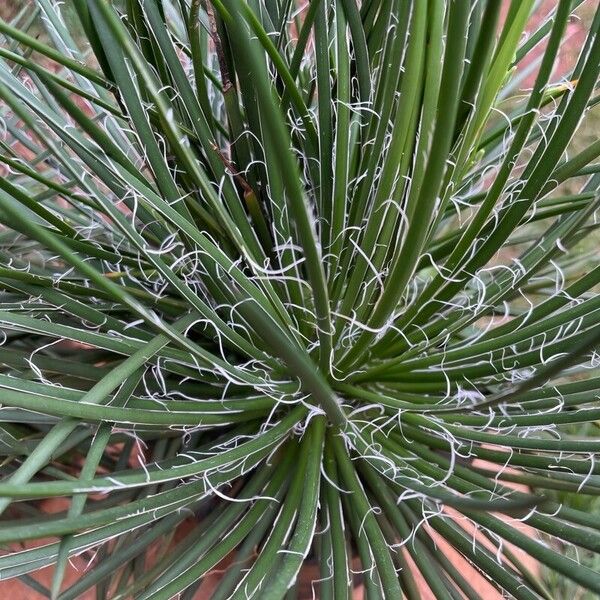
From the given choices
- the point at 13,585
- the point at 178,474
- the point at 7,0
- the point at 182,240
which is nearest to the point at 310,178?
the point at 182,240

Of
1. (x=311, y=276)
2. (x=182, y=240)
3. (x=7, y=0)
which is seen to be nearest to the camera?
(x=311, y=276)

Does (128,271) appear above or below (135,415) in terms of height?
above

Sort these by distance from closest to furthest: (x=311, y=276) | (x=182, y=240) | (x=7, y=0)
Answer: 1. (x=311, y=276)
2. (x=182, y=240)
3. (x=7, y=0)

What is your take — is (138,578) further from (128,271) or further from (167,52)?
(167,52)

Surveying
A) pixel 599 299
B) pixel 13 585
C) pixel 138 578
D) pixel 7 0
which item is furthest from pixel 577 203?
pixel 7 0

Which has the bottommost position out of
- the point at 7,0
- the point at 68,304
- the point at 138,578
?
the point at 138,578

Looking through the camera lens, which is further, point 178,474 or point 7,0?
point 7,0
